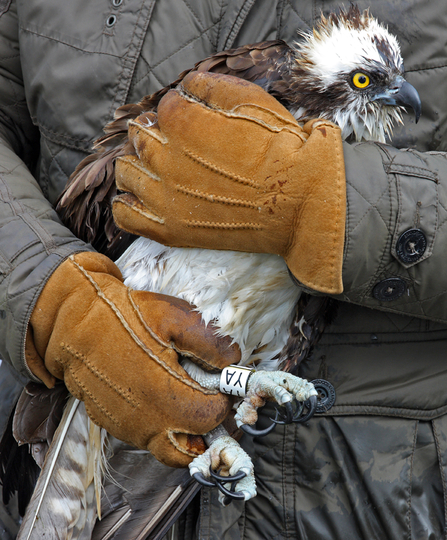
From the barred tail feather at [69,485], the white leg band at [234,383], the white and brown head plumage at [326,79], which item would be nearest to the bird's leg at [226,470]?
the white leg band at [234,383]

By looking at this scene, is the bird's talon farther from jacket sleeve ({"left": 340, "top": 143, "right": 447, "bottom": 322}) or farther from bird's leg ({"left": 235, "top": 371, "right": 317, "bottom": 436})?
jacket sleeve ({"left": 340, "top": 143, "right": 447, "bottom": 322})

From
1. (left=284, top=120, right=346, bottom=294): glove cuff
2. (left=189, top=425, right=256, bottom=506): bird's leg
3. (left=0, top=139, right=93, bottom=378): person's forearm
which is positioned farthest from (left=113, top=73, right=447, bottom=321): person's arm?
(left=189, top=425, right=256, bottom=506): bird's leg

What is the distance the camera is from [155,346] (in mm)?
1428

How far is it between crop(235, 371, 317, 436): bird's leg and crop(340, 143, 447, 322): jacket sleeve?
0.33m

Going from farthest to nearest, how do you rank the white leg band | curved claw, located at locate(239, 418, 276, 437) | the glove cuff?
1. the white leg band
2. curved claw, located at locate(239, 418, 276, 437)
3. the glove cuff

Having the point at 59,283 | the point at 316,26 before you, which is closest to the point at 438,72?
the point at 316,26

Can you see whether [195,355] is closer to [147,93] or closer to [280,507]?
[280,507]

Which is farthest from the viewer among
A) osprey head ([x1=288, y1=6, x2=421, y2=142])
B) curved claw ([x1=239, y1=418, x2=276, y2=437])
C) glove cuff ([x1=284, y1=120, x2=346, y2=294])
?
osprey head ([x1=288, y1=6, x2=421, y2=142])

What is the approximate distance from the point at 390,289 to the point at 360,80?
2.66ft

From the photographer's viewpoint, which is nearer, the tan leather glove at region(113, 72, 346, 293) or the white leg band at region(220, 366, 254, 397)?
the tan leather glove at region(113, 72, 346, 293)

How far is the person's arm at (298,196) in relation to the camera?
1279 millimetres

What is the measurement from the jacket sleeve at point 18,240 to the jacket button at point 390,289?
947 mm

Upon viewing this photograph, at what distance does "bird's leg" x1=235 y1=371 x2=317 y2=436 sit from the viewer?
1.42 meters

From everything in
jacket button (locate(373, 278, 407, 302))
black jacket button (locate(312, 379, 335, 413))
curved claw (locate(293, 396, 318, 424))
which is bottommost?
black jacket button (locate(312, 379, 335, 413))
